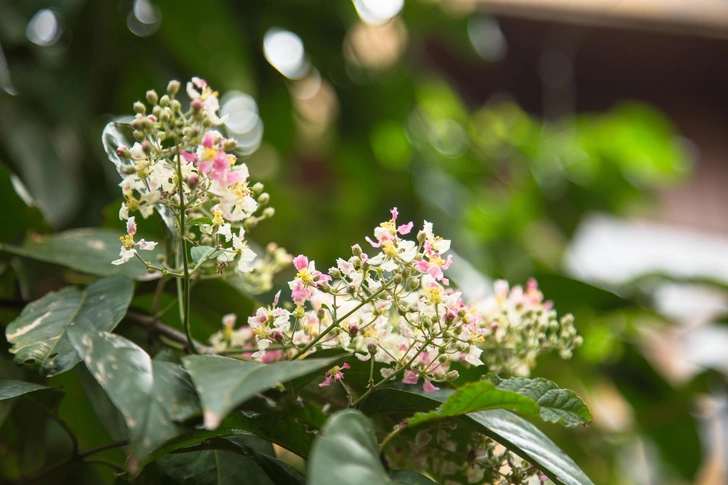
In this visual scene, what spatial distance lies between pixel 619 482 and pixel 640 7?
1.44m

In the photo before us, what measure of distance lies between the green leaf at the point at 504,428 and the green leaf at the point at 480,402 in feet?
0.05

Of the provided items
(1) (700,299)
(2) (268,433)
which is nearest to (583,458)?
(2) (268,433)

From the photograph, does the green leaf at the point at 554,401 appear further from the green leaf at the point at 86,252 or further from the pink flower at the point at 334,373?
the green leaf at the point at 86,252

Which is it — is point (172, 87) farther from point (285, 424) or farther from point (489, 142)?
point (489, 142)

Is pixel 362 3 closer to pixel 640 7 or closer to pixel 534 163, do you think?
pixel 534 163

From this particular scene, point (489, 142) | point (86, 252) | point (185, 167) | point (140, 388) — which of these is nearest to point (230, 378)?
point (140, 388)

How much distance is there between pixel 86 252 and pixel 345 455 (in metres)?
0.40

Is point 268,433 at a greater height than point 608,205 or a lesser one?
lesser

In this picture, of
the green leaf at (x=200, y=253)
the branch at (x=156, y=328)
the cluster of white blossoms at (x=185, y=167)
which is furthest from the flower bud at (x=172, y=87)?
the branch at (x=156, y=328)

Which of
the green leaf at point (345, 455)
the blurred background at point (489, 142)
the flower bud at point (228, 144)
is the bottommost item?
the green leaf at point (345, 455)

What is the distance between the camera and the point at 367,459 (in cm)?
32

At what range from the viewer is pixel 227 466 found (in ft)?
1.41

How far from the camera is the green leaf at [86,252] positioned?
1.86ft

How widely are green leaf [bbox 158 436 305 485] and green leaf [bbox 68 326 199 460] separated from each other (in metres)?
0.07
